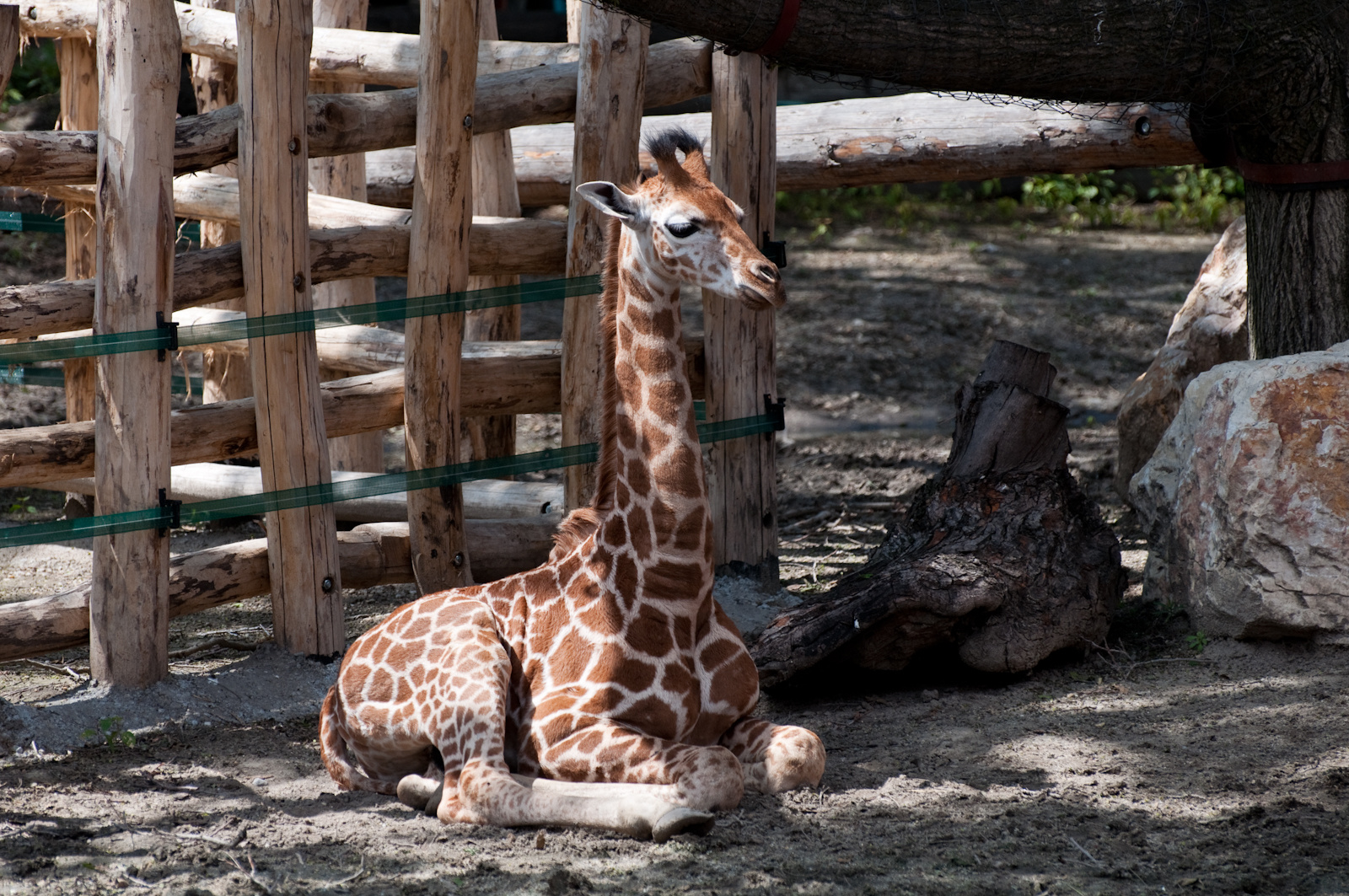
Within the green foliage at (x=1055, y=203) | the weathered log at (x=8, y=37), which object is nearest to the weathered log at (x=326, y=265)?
the weathered log at (x=8, y=37)

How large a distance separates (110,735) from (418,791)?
3.98 ft

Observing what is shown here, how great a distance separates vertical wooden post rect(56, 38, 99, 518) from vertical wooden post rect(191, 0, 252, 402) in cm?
50

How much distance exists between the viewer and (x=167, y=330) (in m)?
4.46

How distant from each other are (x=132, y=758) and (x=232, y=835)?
0.85 metres

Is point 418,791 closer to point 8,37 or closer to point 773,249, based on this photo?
point 773,249

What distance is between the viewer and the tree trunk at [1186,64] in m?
4.16

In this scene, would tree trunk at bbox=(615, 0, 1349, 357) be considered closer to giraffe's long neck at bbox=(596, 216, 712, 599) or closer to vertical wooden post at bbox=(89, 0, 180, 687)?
giraffe's long neck at bbox=(596, 216, 712, 599)

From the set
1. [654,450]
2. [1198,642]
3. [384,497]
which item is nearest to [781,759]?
[654,450]

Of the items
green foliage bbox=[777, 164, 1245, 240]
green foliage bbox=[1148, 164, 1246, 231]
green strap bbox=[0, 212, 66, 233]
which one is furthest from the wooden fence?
green foliage bbox=[1148, 164, 1246, 231]

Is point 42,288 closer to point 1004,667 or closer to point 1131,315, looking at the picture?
point 1004,667

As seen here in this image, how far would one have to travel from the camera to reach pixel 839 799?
152 inches

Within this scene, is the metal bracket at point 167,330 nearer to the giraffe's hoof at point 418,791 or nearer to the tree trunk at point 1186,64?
the giraffe's hoof at point 418,791

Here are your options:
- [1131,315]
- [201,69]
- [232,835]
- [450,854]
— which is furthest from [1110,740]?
[1131,315]

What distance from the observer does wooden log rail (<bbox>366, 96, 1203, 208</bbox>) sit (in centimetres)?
616
